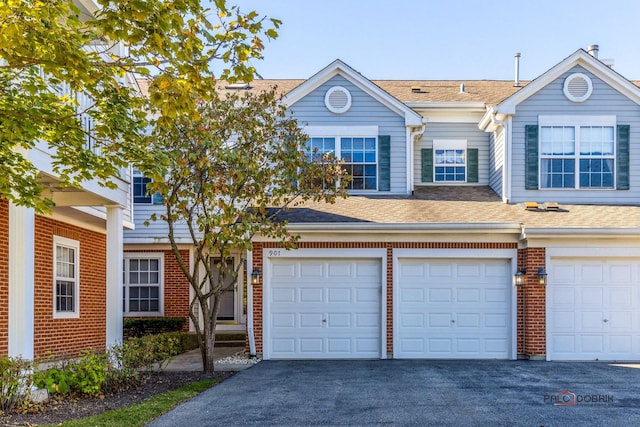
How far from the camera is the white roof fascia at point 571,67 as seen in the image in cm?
1458

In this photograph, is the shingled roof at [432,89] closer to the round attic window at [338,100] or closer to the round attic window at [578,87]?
the round attic window at [338,100]

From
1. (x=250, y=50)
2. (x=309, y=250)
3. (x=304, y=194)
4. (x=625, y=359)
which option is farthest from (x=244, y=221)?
(x=625, y=359)

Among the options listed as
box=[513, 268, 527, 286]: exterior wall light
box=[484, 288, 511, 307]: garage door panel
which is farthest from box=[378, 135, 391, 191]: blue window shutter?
box=[513, 268, 527, 286]: exterior wall light

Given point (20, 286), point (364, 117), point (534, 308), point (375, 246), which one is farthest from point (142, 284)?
point (534, 308)

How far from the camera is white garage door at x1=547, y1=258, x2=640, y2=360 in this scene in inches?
491

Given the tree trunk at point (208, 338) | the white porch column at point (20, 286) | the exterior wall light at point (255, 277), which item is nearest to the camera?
the white porch column at point (20, 286)

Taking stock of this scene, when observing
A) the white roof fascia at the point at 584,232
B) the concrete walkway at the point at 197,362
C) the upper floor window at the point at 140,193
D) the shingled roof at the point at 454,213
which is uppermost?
the upper floor window at the point at 140,193

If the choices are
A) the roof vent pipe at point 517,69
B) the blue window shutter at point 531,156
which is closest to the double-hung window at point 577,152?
the blue window shutter at point 531,156

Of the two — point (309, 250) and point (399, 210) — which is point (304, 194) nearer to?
point (309, 250)

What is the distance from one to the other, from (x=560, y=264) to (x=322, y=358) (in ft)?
18.3

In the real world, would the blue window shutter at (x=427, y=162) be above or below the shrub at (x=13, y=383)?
above

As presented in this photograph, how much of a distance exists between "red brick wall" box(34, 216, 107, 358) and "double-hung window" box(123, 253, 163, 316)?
2151 mm

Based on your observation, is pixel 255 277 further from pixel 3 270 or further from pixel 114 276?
pixel 3 270

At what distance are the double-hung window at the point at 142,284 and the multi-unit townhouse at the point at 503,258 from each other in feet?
17.7
